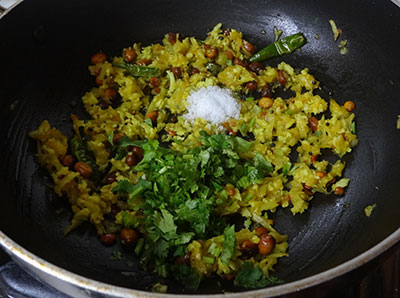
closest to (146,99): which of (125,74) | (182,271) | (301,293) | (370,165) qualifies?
(125,74)

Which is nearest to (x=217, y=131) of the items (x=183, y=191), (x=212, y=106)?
(x=212, y=106)

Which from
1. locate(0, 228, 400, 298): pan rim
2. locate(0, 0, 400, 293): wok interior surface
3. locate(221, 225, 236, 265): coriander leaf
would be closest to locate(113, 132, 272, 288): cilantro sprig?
locate(221, 225, 236, 265): coriander leaf

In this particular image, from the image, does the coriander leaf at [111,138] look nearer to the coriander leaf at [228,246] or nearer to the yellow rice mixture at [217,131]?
the yellow rice mixture at [217,131]

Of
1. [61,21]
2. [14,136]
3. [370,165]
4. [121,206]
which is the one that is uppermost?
[61,21]

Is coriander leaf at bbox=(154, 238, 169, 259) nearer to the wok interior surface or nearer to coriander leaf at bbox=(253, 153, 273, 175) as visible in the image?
the wok interior surface

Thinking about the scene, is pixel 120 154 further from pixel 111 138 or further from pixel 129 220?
pixel 129 220

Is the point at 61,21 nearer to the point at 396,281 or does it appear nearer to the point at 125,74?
the point at 125,74

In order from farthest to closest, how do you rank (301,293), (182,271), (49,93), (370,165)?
(49,93), (370,165), (182,271), (301,293)
